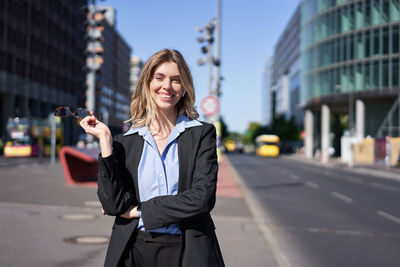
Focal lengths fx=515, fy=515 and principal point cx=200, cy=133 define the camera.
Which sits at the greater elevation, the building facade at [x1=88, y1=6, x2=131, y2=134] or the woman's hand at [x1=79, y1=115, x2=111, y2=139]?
the building facade at [x1=88, y1=6, x2=131, y2=134]

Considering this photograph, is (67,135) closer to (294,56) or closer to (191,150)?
(294,56)

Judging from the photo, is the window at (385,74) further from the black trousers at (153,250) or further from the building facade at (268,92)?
the building facade at (268,92)

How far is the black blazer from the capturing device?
2.31 m

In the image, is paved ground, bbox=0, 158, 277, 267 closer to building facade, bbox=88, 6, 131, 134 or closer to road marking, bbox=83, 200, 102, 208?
road marking, bbox=83, 200, 102, 208

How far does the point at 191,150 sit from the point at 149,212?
35 centimetres

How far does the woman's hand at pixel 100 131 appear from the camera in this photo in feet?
7.61

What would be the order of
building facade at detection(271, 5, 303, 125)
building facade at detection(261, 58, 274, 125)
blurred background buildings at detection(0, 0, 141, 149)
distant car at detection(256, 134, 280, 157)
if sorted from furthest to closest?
building facade at detection(261, 58, 274, 125) < building facade at detection(271, 5, 303, 125) < distant car at detection(256, 134, 280, 157) < blurred background buildings at detection(0, 0, 141, 149)

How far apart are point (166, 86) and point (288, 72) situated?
121409 millimetres

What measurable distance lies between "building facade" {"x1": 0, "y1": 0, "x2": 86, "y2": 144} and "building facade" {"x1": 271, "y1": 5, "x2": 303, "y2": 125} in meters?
41.6

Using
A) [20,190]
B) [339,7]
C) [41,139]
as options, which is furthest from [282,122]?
[20,190]

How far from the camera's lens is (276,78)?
487 feet

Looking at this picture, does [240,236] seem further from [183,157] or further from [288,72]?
[288,72]

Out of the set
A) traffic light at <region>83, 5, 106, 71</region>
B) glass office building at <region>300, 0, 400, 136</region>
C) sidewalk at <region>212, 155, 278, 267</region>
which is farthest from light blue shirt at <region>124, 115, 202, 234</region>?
glass office building at <region>300, 0, 400, 136</region>

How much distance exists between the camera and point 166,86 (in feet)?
8.23
